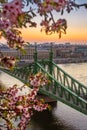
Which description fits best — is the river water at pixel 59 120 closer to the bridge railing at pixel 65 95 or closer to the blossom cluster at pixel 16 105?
the bridge railing at pixel 65 95

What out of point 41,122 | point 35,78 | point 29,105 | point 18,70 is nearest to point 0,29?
point 29,105

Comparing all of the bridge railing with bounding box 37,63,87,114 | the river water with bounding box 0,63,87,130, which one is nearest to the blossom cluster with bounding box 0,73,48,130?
the river water with bounding box 0,63,87,130

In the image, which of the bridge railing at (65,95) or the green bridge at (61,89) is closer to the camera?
the bridge railing at (65,95)

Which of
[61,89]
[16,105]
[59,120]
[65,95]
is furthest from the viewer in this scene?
[61,89]

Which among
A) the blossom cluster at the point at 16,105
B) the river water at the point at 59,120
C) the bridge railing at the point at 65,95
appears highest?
the blossom cluster at the point at 16,105

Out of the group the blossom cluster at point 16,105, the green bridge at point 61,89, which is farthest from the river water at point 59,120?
the blossom cluster at point 16,105

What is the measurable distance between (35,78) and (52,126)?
102 feet

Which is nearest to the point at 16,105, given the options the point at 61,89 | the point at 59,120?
the point at 59,120

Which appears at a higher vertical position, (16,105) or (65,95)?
(16,105)

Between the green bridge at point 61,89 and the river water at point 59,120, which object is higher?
the green bridge at point 61,89

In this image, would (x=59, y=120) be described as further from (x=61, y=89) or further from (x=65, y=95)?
(x=61, y=89)

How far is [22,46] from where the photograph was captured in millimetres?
3844

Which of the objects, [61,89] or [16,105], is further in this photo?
[61,89]

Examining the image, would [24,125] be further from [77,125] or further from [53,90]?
[53,90]
